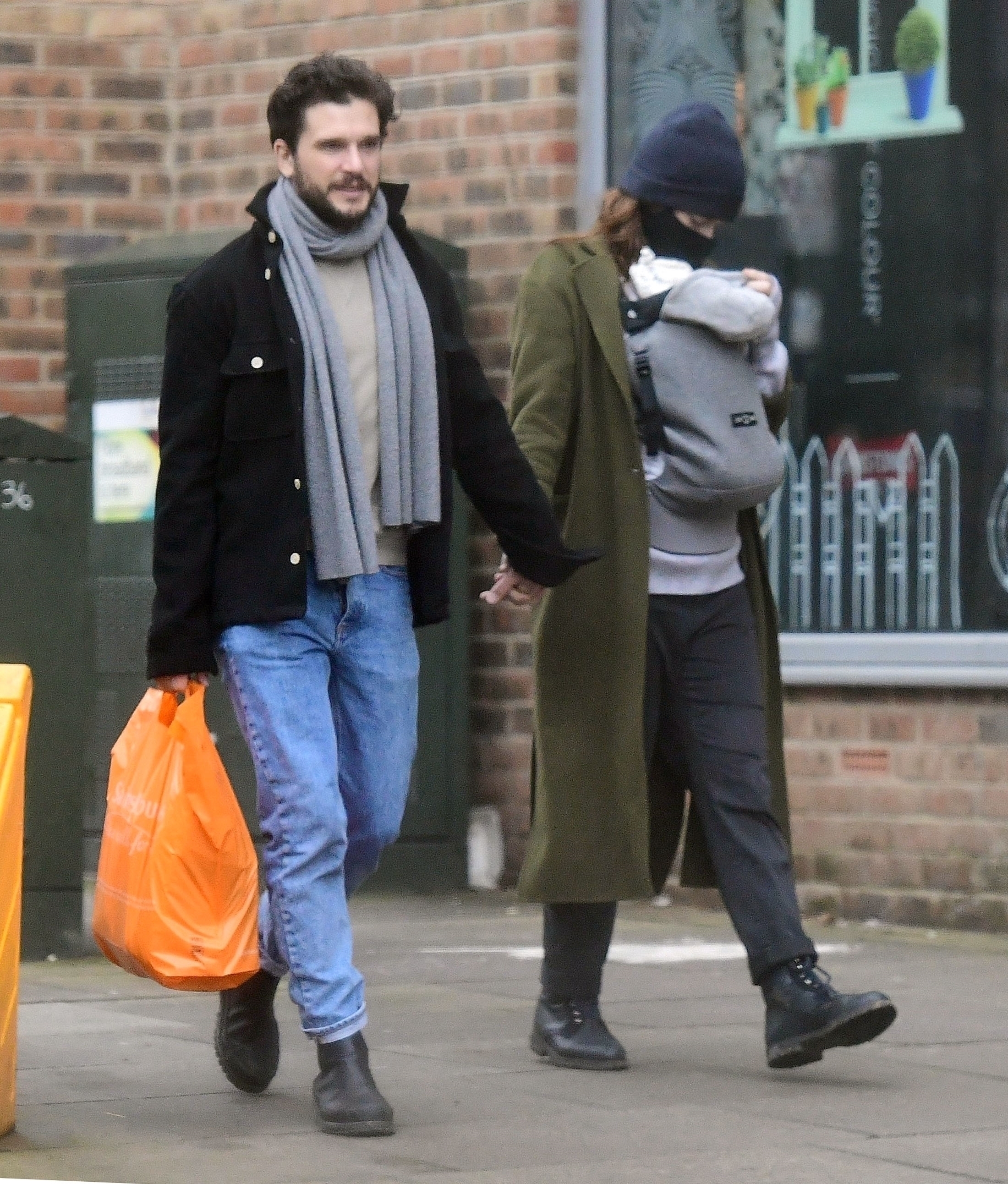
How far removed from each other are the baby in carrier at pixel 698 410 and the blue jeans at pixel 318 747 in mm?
738

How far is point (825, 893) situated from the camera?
8.25 meters

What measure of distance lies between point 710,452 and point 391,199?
840mm

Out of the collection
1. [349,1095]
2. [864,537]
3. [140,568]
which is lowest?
[349,1095]

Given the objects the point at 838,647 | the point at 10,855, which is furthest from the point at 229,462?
the point at 838,647

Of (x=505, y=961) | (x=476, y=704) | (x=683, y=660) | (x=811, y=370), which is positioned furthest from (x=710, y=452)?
(x=476, y=704)

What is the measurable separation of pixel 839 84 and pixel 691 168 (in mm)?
3021

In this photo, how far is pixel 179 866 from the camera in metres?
4.82

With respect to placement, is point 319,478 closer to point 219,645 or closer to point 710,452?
point 219,645

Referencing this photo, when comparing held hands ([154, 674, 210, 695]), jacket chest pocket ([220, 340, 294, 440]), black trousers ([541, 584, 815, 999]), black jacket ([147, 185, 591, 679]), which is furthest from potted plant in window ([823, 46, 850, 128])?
held hands ([154, 674, 210, 695])

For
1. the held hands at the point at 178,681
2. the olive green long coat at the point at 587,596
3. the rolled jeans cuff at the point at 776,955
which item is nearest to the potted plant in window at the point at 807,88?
the olive green long coat at the point at 587,596

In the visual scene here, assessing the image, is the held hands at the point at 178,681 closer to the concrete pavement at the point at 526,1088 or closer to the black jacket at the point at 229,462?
the black jacket at the point at 229,462

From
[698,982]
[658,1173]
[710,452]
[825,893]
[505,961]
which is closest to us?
[658,1173]

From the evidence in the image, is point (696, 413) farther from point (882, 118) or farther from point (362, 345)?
point (882, 118)

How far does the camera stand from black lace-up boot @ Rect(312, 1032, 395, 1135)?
15.7ft
